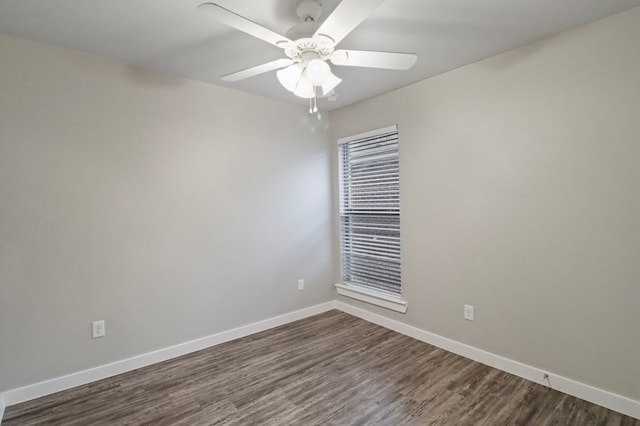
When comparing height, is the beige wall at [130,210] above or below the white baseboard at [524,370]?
above

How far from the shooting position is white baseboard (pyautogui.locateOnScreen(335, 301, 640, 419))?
1899 mm

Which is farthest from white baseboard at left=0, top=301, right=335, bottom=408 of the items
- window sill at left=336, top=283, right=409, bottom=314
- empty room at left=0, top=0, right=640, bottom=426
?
window sill at left=336, top=283, right=409, bottom=314

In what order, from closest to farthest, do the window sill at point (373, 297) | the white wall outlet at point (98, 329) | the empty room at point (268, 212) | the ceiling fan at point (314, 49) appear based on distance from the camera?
the ceiling fan at point (314, 49), the empty room at point (268, 212), the white wall outlet at point (98, 329), the window sill at point (373, 297)

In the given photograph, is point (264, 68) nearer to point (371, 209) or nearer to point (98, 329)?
point (371, 209)

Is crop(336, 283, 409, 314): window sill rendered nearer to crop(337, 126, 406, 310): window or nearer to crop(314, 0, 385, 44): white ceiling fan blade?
crop(337, 126, 406, 310): window

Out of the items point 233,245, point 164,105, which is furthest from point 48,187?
point 233,245

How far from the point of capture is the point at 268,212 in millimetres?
3275

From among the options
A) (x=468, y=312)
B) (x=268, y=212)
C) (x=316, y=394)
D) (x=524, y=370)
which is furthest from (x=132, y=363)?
(x=524, y=370)

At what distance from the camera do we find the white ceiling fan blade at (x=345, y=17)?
120cm

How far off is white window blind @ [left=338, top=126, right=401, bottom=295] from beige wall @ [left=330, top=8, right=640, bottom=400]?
0.80 feet

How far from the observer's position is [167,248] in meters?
2.65

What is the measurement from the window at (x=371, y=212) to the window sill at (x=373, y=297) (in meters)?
0.02

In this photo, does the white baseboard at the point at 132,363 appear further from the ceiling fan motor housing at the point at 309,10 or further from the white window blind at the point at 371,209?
the ceiling fan motor housing at the point at 309,10

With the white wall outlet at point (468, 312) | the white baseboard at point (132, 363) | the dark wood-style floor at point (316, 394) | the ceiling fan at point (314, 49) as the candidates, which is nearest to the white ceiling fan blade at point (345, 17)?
the ceiling fan at point (314, 49)
